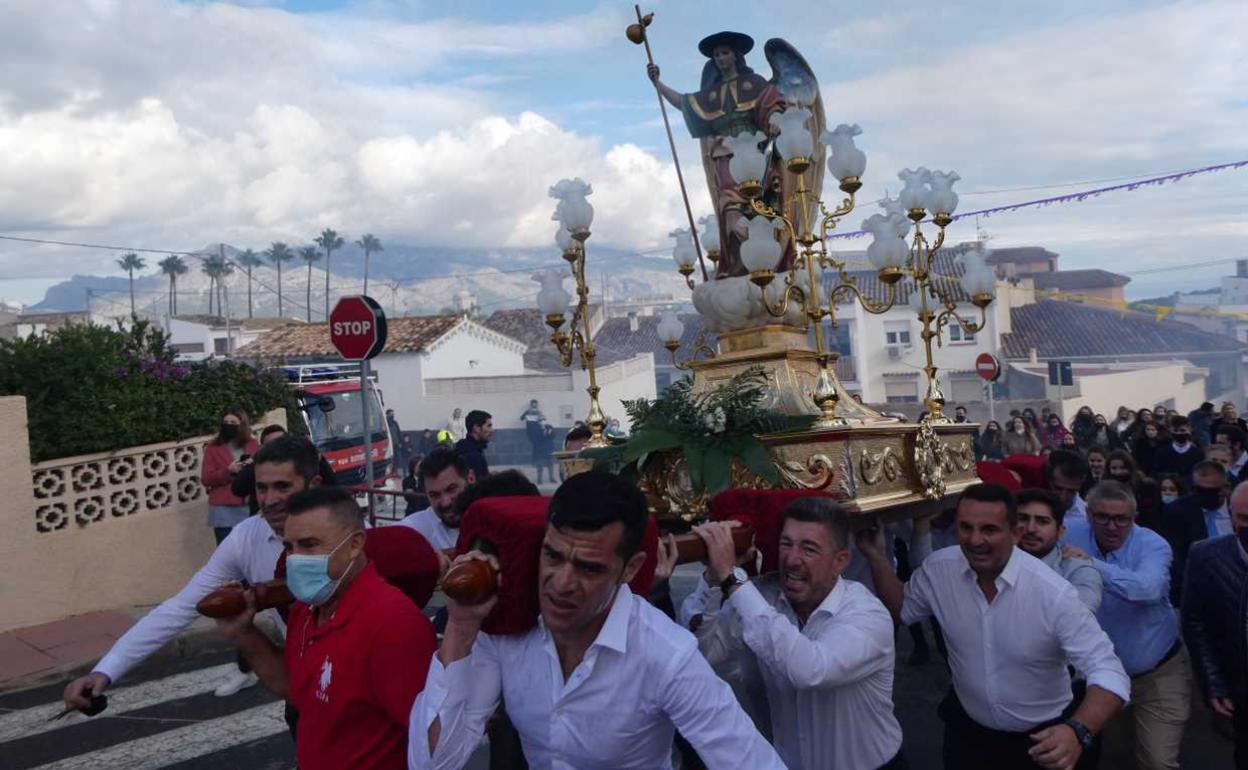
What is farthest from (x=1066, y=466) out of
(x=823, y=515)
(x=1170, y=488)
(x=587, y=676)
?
(x=587, y=676)

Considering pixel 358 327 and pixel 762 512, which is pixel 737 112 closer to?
pixel 762 512

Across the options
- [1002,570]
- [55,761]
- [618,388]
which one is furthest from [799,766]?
[618,388]

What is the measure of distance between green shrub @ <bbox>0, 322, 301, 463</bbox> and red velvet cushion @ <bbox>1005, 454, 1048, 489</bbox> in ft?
24.9

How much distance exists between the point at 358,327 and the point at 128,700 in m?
3.27

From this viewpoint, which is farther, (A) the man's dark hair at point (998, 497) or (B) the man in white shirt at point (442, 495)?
(B) the man in white shirt at point (442, 495)

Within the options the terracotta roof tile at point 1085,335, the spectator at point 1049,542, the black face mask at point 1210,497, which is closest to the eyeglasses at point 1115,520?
the spectator at point 1049,542

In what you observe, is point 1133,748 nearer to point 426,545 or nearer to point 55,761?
point 426,545

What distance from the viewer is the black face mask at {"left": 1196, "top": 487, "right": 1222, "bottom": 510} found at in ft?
20.4

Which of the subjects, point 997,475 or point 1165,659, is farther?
point 997,475

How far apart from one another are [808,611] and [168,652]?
6185 millimetres

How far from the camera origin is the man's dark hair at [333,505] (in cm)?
282

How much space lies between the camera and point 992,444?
15773 mm

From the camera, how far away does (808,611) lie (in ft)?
10.7

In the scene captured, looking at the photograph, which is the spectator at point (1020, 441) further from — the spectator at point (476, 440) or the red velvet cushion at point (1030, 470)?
the red velvet cushion at point (1030, 470)
